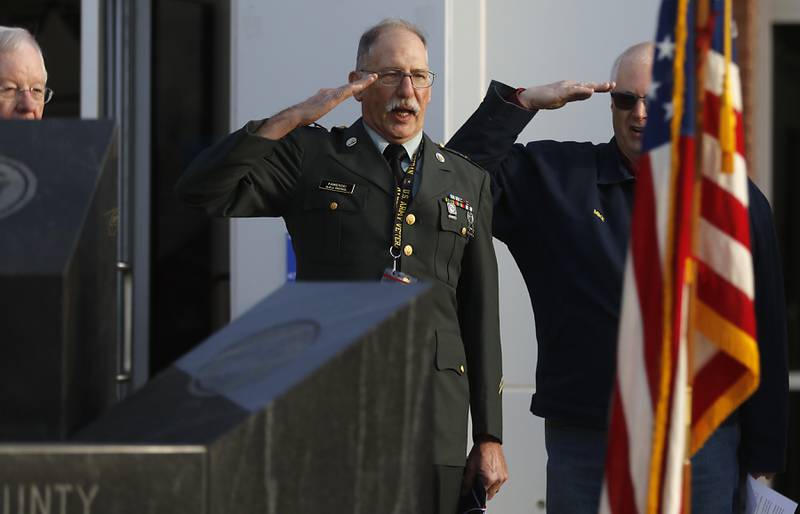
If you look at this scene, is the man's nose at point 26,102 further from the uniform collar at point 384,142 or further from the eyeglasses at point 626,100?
the eyeglasses at point 626,100

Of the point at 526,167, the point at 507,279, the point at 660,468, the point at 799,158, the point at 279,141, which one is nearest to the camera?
the point at 660,468

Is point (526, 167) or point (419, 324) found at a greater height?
point (526, 167)

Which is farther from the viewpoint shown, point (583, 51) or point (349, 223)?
point (583, 51)

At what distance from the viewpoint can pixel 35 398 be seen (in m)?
2.43

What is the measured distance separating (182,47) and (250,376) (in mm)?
3764

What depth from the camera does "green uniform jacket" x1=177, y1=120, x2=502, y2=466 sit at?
10.9 ft

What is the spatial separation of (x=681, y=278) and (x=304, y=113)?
1.06 meters

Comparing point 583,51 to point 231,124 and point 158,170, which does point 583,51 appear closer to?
point 231,124

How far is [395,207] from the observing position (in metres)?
3.45

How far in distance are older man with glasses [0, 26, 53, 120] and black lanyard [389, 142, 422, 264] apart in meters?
0.83

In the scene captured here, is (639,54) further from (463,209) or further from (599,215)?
(463,209)

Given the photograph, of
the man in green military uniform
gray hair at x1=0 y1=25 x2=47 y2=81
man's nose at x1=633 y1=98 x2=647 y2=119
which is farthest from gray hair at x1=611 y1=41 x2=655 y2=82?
gray hair at x1=0 y1=25 x2=47 y2=81

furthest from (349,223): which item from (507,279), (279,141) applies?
(507,279)

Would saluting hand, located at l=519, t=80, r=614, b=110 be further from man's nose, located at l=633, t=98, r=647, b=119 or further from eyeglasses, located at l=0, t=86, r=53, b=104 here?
eyeglasses, located at l=0, t=86, r=53, b=104
